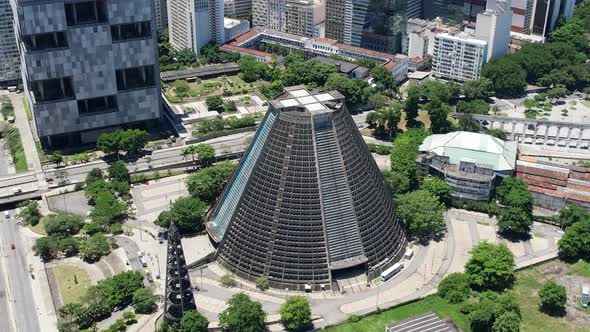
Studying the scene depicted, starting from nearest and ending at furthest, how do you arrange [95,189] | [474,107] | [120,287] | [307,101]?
1. [120,287]
2. [307,101]
3. [95,189]
4. [474,107]

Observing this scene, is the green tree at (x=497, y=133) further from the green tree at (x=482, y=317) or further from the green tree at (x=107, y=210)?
the green tree at (x=107, y=210)

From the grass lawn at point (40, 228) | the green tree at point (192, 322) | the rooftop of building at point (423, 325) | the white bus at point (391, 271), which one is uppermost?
the green tree at point (192, 322)

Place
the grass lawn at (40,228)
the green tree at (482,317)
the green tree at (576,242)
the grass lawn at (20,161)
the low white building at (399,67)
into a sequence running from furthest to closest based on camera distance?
the low white building at (399,67), the grass lawn at (20,161), the grass lawn at (40,228), the green tree at (576,242), the green tree at (482,317)

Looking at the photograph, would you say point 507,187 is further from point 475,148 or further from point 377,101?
point 377,101

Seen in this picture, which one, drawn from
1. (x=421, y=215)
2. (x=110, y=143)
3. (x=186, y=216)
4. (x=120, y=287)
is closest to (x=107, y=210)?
(x=186, y=216)

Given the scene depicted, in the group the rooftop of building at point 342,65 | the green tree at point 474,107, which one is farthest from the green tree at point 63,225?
the green tree at point 474,107

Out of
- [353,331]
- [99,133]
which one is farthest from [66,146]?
[353,331]

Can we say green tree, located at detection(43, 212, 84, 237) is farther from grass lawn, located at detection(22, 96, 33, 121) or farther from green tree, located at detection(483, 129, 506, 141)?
green tree, located at detection(483, 129, 506, 141)
